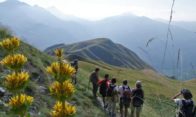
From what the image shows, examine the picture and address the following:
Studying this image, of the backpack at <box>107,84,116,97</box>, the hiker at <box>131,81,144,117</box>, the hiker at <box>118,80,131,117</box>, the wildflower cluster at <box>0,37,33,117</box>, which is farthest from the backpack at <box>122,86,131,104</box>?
the wildflower cluster at <box>0,37,33,117</box>

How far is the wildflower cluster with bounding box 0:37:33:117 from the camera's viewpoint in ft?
14.5

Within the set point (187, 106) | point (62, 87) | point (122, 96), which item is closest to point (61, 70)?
point (62, 87)

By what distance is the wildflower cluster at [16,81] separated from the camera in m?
4.43

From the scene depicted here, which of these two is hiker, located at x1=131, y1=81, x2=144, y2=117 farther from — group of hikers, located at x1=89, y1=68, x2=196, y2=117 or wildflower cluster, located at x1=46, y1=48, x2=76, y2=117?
wildflower cluster, located at x1=46, y1=48, x2=76, y2=117

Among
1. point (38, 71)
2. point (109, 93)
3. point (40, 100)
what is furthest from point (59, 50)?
point (38, 71)

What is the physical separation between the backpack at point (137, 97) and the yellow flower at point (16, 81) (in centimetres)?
1527

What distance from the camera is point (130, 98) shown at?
20.7 m

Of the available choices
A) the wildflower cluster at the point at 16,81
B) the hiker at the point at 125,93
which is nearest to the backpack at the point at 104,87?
the hiker at the point at 125,93

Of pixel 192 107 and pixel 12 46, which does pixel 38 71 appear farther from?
pixel 12 46

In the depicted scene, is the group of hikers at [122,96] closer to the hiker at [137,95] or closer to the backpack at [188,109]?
the hiker at [137,95]

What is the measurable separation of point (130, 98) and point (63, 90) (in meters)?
16.7

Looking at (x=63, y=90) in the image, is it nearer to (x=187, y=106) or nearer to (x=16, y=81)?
(x=16, y=81)

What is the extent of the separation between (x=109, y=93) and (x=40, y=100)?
421 cm

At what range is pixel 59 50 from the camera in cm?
461
